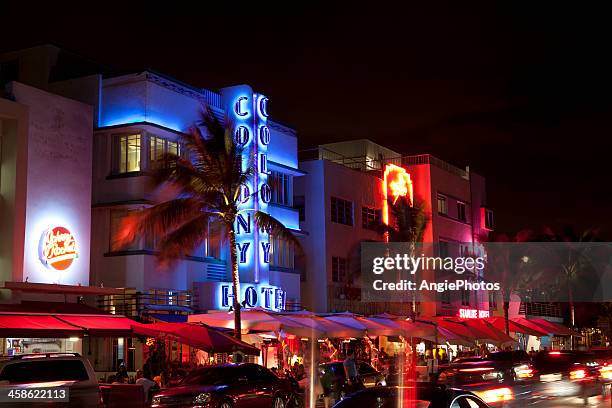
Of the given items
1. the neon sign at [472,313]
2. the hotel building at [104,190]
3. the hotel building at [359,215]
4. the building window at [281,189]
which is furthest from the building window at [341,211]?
the neon sign at [472,313]

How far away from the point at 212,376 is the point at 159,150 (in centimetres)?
1409

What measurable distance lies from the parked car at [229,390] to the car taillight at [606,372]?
10.7 meters

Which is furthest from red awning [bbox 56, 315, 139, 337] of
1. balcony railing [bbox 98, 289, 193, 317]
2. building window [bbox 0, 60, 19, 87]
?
building window [bbox 0, 60, 19, 87]

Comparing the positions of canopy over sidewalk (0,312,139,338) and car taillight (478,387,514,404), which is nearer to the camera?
car taillight (478,387,514,404)

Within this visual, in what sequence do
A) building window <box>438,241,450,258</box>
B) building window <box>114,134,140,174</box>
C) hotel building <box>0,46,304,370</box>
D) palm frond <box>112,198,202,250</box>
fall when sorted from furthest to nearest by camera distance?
building window <box>438,241,450,258</box> < building window <box>114,134,140,174</box> < palm frond <box>112,198,202,250</box> < hotel building <box>0,46,304,370</box>

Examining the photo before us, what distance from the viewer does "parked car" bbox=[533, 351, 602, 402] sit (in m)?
25.6

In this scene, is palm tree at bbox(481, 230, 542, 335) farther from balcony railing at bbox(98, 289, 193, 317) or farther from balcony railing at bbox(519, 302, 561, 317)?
balcony railing at bbox(98, 289, 193, 317)

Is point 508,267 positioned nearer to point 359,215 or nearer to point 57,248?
point 359,215

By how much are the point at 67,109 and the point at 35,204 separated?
3738 mm

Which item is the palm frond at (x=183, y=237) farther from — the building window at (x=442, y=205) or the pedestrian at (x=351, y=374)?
the building window at (x=442, y=205)

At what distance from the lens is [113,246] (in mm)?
32656

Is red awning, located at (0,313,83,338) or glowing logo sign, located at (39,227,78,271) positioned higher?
glowing logo sign, located at (39,227,78,271)

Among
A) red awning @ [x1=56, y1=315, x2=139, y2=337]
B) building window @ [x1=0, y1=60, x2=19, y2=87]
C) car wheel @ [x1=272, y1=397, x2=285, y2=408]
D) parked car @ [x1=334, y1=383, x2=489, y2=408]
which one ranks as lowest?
car wheel @ [x1=272, y1=397, x2=285, y2=408]

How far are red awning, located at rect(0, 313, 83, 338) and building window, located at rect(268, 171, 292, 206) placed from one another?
57.5ft
